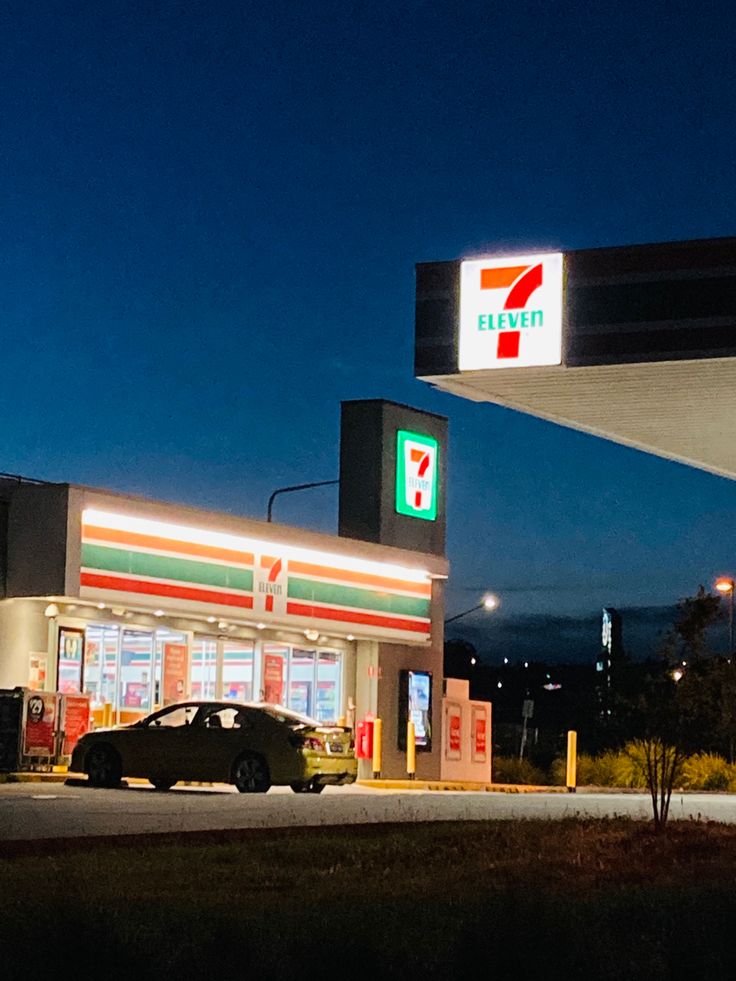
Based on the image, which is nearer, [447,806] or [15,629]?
[447,806]

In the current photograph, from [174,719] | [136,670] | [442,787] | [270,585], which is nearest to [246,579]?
[270,585]

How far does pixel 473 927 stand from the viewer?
1123cm

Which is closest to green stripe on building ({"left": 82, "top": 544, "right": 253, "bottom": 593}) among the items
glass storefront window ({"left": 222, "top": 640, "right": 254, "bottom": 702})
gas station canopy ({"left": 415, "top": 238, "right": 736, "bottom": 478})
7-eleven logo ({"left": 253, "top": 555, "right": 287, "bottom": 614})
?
7-eleven logo ({"left": 253, "top": 555, "right": 287, "bottom": 614})

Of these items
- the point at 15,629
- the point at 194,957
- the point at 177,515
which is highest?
the point at 177,515

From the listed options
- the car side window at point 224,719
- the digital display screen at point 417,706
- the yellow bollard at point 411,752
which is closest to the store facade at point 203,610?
the digital display screen at point 417,706

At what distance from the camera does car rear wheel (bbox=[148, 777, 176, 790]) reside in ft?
97.7

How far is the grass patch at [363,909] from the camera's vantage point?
400 inches

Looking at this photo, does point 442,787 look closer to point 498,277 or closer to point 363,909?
point 498,277

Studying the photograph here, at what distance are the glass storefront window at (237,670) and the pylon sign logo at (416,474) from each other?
6.30 m

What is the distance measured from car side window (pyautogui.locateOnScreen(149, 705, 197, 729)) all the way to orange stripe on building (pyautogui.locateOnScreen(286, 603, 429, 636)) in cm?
504

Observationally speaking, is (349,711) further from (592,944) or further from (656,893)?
(592,944)

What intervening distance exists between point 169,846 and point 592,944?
6.39m

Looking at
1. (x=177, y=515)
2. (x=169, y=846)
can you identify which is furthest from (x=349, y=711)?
(x=169, y=846)

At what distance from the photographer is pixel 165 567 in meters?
35.4
